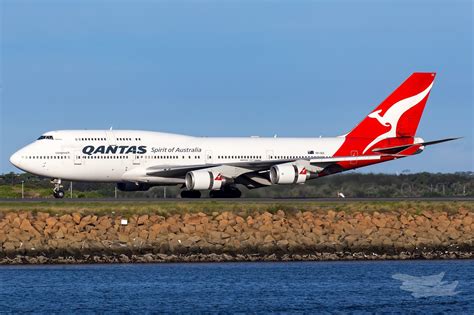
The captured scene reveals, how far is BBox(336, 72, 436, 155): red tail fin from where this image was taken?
2648 inches

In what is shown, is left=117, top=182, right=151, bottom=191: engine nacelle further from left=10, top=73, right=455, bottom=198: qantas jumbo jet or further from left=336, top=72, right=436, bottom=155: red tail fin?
left=336, top=72, right=436, bottom=155: red tail fin

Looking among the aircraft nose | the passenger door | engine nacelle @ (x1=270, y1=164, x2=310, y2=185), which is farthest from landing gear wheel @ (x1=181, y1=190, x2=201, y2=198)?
the aircraft nose

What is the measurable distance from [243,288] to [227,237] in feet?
27.0

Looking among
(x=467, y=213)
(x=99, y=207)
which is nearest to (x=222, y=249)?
(x=99, y=207)

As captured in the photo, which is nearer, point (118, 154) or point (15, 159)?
point (15, 159)

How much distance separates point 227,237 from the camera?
47781mm

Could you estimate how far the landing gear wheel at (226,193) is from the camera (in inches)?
2520

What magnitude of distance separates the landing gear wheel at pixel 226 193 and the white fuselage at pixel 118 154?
1.49 meters

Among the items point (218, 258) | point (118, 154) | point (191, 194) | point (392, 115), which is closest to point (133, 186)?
point (118, 154)

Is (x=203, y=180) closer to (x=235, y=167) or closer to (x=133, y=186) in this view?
(x=235, y=167)

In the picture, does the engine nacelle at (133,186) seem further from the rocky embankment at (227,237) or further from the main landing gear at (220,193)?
the rocky embankment at (227,237)

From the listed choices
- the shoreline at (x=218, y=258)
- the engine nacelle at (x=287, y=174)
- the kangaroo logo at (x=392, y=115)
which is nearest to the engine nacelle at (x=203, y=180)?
the engine nacelle at (x=287, y=174)

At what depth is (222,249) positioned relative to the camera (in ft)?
155

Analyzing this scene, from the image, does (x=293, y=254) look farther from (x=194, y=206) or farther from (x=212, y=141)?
(x=212, y=141)
